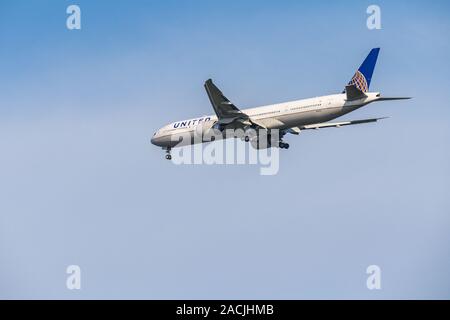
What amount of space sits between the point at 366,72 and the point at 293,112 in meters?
5.43

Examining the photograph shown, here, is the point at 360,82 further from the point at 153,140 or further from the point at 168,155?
the point at 153,140

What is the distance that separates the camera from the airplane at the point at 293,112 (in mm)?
64312

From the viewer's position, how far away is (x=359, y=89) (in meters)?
63.6

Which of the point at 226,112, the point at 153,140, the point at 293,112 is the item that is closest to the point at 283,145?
the point at 293,112

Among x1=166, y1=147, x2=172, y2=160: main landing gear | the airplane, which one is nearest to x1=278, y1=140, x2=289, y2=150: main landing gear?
the airplane

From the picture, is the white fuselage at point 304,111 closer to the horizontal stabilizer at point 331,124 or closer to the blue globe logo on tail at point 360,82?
the blue globe logo on tail at point 360,82

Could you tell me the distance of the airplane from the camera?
211 ft

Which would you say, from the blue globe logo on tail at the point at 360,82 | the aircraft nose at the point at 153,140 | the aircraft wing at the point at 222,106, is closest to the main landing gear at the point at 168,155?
the aircraft nose at the point at 153,140

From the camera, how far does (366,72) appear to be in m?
65.9

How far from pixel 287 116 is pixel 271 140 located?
3753 millimetres

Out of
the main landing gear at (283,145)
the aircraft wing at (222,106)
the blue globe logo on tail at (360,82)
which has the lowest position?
the main landing gear at (283,145)

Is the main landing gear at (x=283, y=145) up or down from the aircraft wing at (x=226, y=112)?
down
